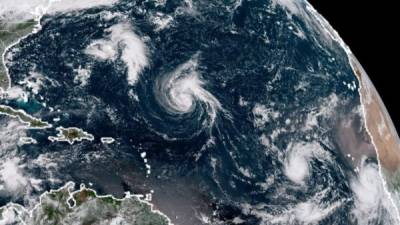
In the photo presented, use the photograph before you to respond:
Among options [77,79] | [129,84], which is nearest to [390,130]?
[129,84]

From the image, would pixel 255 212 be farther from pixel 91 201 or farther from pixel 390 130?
pixel 390 130

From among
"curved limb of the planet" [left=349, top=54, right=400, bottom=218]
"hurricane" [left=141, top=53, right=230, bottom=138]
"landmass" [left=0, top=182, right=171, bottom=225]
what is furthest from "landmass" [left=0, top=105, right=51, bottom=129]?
"curved limb of the planet" [left=349, top=54, right=400, bottom=218]

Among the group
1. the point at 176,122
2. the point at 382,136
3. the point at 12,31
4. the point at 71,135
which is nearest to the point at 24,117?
the point at 71,135

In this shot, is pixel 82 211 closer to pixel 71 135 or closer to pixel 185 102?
pixel 71 135

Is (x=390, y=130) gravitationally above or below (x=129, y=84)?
below

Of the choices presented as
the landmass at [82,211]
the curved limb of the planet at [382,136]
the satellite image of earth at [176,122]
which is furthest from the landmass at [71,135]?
the curved limb of the planet at [382,136]

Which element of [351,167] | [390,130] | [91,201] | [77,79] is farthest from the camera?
[390,130]

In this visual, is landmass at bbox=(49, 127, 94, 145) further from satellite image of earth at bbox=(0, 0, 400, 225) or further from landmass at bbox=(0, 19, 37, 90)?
landmass at bbox=(0, 19, 37, 90)
